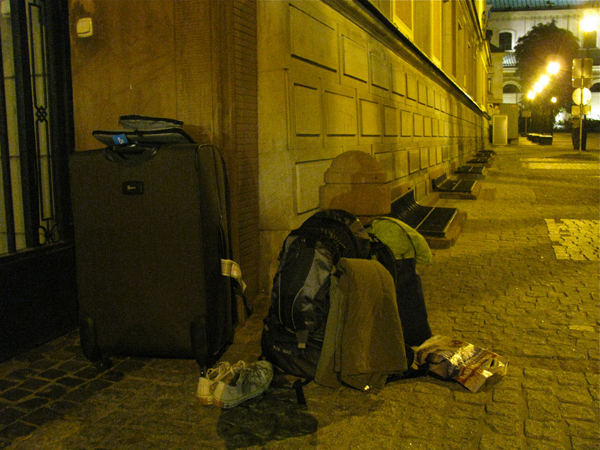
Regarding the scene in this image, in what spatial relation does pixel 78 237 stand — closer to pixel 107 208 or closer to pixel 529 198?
pixel 107 208

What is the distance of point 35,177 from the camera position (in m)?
4.67

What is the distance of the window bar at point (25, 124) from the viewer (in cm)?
447

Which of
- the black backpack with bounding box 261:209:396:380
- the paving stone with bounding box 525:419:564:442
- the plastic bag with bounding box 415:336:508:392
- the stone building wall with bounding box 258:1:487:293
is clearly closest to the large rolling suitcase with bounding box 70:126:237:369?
the black backpack with bounding box 261:209:396:380

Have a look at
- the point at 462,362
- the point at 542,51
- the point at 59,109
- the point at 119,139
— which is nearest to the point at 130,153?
the point at 119,139

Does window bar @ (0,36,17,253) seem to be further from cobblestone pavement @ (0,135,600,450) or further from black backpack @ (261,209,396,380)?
black backpack @ (261,209,396,380)

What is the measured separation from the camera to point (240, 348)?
4422 mm

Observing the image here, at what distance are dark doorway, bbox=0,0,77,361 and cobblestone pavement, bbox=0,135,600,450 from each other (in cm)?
27

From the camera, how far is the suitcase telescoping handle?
12.1ft

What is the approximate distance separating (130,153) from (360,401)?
82.9 inches

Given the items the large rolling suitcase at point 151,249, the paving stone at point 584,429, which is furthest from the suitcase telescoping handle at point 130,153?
the paving stone at point 584,429

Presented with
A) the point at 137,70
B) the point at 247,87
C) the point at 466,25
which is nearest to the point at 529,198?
the point at 247,87

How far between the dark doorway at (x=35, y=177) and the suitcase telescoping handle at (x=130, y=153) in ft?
3.65

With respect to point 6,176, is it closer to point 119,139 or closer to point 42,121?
point 42,121

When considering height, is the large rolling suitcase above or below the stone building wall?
below
